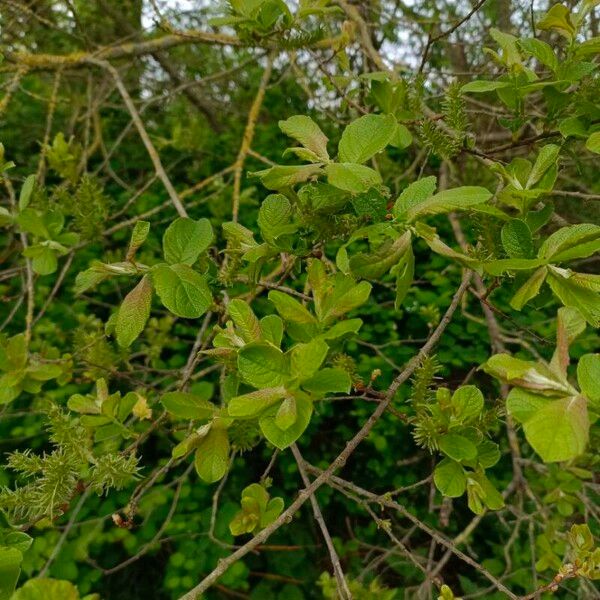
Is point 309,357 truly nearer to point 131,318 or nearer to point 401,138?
point 131,318

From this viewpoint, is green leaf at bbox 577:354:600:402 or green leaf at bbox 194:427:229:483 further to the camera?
green leaf at bbox 194:427:229:483

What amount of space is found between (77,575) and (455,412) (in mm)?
1817

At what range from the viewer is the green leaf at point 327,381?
59cm

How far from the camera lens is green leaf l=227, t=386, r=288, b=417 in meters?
0.57

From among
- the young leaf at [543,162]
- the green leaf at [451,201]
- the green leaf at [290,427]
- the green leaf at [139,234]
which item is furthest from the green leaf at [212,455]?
the young leaf at [543,162]

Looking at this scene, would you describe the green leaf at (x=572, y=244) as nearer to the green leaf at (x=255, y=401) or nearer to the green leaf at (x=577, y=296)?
the green leaf at (x=577, y=296)

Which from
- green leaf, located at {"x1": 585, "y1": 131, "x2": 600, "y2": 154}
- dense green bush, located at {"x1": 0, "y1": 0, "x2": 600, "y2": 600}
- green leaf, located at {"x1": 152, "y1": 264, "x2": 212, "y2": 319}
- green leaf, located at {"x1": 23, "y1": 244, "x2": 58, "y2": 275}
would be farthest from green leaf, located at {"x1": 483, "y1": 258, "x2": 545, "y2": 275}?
green leaf, located at {"x1": 23, "y1": 244, "x2": 58, "y2": 275}

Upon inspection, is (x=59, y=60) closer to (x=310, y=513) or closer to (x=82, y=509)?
(x=82, y=509)

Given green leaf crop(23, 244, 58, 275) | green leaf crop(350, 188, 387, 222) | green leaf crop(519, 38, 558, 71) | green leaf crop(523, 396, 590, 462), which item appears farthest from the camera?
green leaf crop(23, 244, 58, 275)

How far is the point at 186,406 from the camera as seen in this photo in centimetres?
71

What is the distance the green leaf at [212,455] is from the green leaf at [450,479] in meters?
0.28

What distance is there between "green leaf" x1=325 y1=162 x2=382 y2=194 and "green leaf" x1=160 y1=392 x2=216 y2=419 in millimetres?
322

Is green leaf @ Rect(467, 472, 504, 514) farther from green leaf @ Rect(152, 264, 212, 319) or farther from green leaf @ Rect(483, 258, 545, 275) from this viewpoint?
green leaf @ Rect(152, 264, 212, 319)

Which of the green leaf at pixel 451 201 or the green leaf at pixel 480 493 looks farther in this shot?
the green leaf at pixel 480 493
